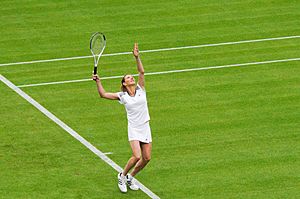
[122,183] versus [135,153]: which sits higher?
[135,153]

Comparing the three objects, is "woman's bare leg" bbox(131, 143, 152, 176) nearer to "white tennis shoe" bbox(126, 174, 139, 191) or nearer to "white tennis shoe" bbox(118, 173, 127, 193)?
"white tennis shoe" bbox(126, 174, 139, 191)

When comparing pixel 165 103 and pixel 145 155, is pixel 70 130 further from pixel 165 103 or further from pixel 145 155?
pixel 145 155

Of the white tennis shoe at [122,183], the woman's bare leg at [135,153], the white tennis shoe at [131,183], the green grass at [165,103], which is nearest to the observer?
the woman's bare leg at [135,153]

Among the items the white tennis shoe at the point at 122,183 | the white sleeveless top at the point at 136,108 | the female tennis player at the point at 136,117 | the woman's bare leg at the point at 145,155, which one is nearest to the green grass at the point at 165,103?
the white tennis shoe at the point at 122,183

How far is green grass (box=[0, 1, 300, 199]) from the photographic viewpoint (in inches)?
899

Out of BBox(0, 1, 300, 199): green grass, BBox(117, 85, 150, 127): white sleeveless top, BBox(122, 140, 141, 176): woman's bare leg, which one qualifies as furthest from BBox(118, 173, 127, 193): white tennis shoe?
BBox(117, 85, 150, 127): white sleeveless top

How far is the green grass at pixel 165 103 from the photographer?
899 inches

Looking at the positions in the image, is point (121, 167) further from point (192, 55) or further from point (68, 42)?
point (68, 42)

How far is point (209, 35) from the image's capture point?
119 feet

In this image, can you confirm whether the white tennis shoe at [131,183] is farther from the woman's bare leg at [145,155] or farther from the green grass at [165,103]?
the woman's bare leg at [145,155]

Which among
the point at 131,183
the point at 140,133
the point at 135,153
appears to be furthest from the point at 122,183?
the point at 140,133

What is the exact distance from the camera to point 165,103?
2877 centimetres

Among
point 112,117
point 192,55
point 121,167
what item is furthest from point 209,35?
point 121,167

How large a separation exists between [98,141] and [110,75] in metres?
6.43
